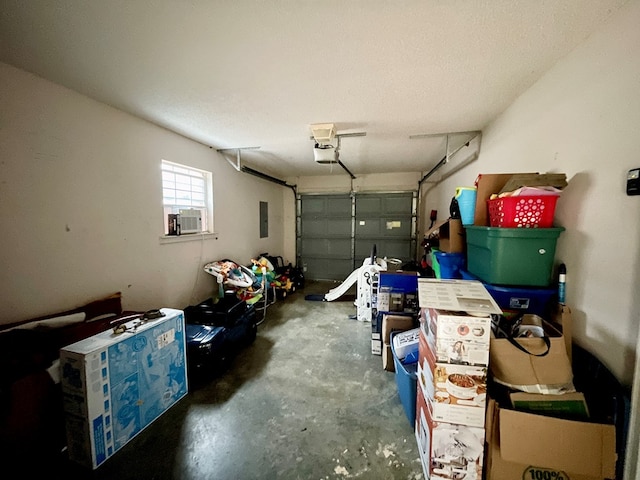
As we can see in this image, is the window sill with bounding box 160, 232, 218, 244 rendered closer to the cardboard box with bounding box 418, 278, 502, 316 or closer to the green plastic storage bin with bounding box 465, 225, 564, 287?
the cardboard box with bounding box 418, 278, 502, 316

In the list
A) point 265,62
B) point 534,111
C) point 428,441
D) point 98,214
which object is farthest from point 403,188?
point 98,214

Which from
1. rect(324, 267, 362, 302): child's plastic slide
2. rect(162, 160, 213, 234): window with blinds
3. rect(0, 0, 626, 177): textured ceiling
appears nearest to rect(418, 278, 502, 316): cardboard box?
rect(0, 0, 626, 177): textured ceiling

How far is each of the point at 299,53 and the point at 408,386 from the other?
2.26 metres

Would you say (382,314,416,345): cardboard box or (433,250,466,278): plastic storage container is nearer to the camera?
(433,250,466,278): plastic storage container

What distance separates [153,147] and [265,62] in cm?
176

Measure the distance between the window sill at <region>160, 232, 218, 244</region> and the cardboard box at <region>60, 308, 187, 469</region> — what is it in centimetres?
128

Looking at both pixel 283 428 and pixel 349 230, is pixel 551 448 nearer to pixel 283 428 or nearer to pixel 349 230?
pixel 283 428

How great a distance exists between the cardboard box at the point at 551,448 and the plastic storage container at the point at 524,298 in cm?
55

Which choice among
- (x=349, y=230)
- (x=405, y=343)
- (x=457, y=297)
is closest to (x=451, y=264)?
(x=405, y=343)

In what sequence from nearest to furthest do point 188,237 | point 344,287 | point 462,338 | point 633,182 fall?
point 633,182, point 462,338, point 188,237, point 344,287

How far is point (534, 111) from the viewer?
1.65 meters

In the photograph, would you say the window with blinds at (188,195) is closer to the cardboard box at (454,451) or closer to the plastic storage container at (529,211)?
the cardboard box at (454,451)

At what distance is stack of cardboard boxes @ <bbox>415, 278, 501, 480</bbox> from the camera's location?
108cm

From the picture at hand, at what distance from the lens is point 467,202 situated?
1.81 metres
